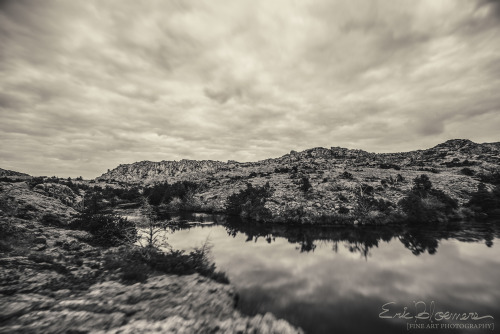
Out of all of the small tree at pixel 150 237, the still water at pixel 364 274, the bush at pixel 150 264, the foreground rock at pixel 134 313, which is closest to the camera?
the foreground rock at pixel 134 313

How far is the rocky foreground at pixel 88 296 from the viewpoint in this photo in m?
8.99

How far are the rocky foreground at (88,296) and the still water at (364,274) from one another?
7.06ft

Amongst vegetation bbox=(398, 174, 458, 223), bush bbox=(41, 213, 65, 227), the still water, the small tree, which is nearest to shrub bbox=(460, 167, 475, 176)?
vegetation bbox=(398, 174, 458, 223)

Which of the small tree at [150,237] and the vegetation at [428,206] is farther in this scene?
the vegetation at [428,206]

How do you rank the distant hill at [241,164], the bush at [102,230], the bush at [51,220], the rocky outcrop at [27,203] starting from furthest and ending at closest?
the distant hill at [241,164], the bush at [102,230], the bush at [51,220], the rocky outcrop at [27,203]

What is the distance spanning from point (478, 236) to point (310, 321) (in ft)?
98.8

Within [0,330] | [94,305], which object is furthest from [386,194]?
[0,330]

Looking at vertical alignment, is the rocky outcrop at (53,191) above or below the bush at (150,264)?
above

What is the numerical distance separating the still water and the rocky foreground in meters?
2.15

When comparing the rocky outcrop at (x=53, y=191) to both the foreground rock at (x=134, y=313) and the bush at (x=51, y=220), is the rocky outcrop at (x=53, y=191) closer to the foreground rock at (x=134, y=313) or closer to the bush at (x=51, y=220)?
the bush at (x=51, y=220)

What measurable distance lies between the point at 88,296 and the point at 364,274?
64.2ft

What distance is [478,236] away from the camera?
27719mm

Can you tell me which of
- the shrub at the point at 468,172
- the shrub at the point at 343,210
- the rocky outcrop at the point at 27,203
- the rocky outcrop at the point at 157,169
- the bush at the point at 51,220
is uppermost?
the rocky outcrop at the point at 157,169

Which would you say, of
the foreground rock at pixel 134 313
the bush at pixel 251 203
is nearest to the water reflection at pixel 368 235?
the bush at pixel 251 203
